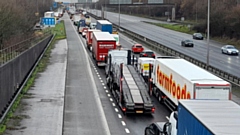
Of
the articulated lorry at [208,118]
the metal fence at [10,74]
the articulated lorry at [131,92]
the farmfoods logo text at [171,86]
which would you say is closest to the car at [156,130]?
the articulated lorry at [208,118]

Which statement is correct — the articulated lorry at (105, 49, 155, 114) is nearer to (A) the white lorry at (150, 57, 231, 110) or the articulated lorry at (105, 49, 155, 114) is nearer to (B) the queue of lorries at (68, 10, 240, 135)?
(B) the queue of lorries at (68, 10, 240, 135)

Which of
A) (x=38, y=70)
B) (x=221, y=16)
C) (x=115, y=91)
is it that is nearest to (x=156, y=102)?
(x=115, y=91)

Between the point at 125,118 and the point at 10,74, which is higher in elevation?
the point at 10,74

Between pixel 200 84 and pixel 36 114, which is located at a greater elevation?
pixel 200 84

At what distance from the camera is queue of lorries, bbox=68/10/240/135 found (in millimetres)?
13406

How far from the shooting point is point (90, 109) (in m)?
28.5

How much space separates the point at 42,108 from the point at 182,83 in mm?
8133

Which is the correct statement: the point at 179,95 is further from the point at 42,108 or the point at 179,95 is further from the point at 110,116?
the point at 42,108

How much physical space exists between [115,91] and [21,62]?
774 centimetres

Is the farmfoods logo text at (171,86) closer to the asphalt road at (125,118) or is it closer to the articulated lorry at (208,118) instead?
the asphalt road at (125,118)

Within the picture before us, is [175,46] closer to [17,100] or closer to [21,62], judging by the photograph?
[21,62]

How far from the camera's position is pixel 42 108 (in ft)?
90.9

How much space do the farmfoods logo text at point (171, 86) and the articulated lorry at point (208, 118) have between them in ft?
24.0

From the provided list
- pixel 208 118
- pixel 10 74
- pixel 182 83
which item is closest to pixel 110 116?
pixel 182 83
